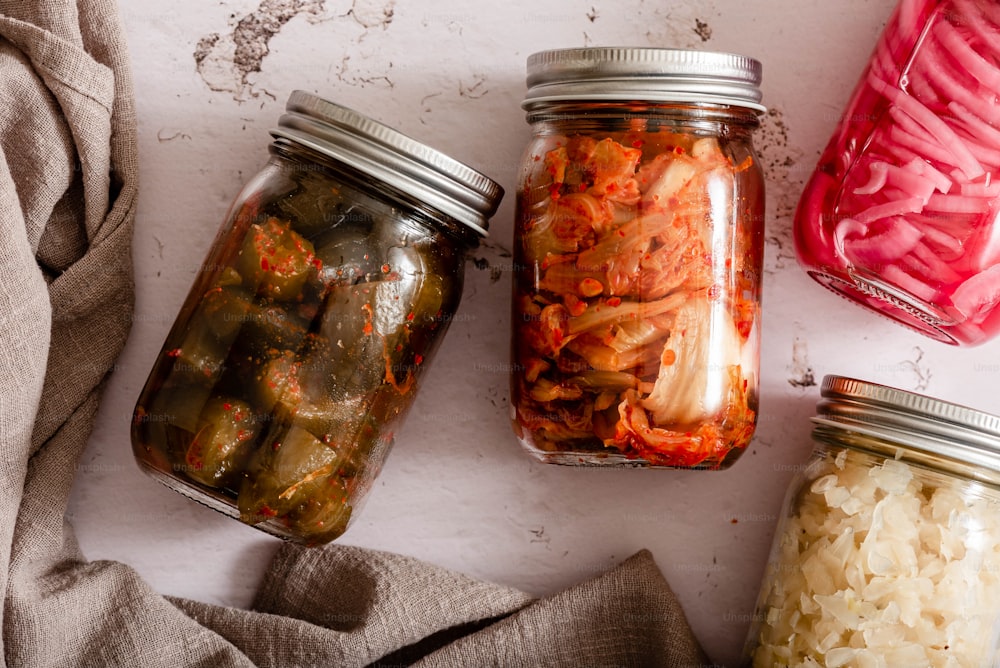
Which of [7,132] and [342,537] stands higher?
[7,132]

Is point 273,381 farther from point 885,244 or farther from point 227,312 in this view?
point 885,244

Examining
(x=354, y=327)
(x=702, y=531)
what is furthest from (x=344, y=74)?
(x=702, y=531)

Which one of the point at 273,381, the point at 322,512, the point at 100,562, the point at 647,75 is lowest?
the point at 100,562

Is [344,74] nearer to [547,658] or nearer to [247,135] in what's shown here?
[247,135]

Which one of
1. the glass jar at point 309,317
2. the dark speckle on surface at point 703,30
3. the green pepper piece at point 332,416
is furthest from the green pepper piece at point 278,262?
the dark speckle on surface at point 703,30

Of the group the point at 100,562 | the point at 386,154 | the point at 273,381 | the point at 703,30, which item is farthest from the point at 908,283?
the point at 100,562

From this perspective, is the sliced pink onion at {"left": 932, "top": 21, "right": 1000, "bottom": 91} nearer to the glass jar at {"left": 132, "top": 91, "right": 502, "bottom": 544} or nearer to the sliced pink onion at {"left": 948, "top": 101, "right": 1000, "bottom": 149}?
the sliced pink onion at {"left": 948, "top": 101, "right": 1000, "bottom": 149}

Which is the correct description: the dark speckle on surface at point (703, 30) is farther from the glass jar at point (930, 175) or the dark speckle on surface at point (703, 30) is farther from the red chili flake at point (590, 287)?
the red chili flake at point (590, 287)
